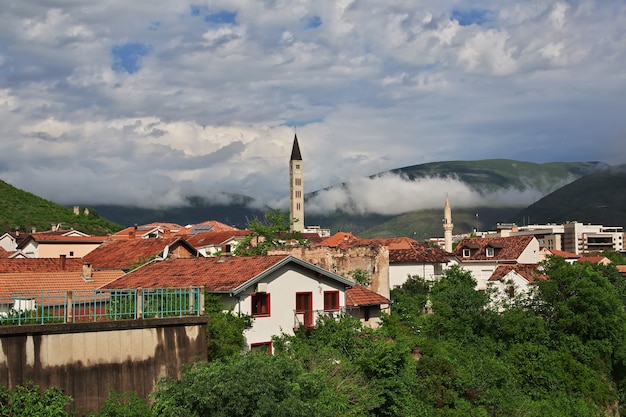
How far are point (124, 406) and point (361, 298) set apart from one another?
21.6 metres

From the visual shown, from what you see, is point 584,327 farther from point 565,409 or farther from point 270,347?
point 270,347

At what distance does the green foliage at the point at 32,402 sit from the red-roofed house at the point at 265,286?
505 inches

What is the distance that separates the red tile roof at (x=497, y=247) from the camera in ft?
266

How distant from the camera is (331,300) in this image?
1296 inches

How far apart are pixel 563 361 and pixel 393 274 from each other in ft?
92.2

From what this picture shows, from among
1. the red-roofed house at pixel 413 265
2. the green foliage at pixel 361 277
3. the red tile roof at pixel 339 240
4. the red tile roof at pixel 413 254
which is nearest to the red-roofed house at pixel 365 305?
the green foliage at pixel 361 277

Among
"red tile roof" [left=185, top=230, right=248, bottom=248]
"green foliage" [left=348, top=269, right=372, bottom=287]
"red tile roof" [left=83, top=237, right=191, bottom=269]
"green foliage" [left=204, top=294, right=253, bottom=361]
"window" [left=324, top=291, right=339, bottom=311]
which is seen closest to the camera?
"green foliage" [left=204, top=294, right=253, bottom=361]

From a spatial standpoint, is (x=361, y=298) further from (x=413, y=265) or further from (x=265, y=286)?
(x=413, y=265)

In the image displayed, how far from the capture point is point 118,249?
54.9 meters

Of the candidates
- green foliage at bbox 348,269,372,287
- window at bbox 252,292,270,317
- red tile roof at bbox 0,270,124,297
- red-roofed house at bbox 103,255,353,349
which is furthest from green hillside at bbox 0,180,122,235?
window at bbox 252,292,270,317

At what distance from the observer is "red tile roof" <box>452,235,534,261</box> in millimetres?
81188

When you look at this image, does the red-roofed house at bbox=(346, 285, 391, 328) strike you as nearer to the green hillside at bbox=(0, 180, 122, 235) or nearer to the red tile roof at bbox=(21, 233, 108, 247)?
the red tile roof at bbox=(21, 233, 108, 247)

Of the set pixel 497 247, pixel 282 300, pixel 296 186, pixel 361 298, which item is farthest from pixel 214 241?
pixel 296 186

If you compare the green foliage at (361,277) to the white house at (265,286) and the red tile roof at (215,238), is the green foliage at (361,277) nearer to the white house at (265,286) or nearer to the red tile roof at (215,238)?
the white house at (265,286)
